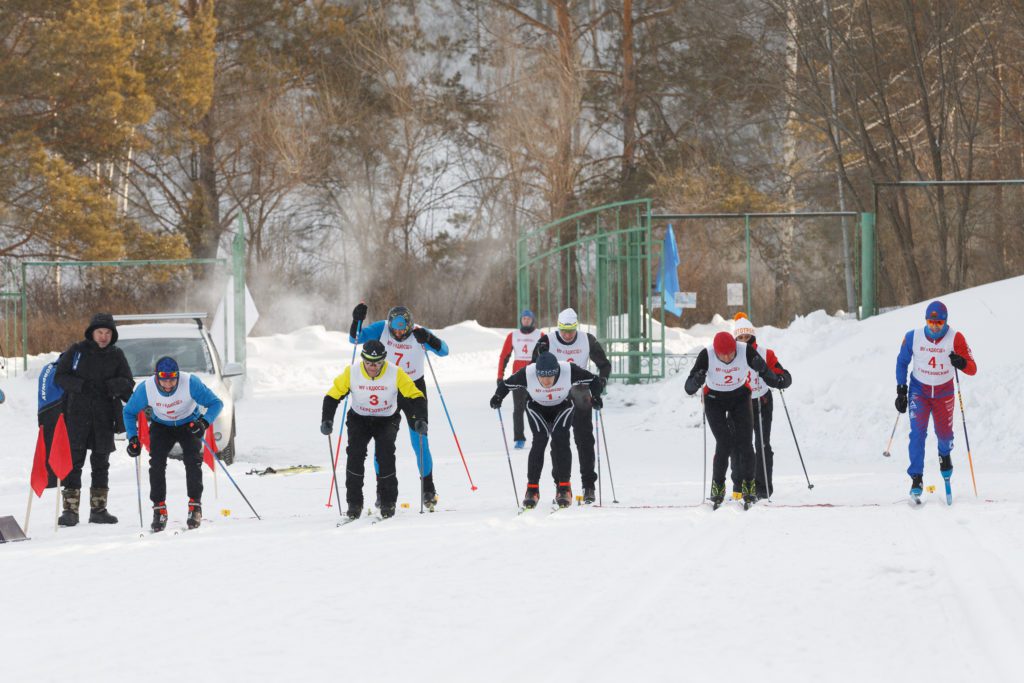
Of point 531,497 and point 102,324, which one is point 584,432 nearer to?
point 531,497

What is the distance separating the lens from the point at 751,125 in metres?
38.5

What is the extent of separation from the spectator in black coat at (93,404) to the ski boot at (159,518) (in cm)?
76

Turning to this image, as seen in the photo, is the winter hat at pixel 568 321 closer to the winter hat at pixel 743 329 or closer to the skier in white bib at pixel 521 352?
the winter hat at pixel 743 329

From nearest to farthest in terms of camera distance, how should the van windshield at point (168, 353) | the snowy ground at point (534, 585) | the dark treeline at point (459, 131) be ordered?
the snowy ground at point (534, 585)
the van windshield at point (168, 353)
the dark treeline at point (459, 131)

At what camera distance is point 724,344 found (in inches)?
388

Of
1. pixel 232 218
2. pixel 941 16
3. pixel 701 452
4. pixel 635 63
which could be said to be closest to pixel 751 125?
pixel 635 63

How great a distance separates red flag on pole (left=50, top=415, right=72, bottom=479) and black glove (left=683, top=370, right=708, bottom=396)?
4763mm

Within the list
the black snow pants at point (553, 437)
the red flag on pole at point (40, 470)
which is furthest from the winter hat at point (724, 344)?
the red flag on pole at point (40, 470)

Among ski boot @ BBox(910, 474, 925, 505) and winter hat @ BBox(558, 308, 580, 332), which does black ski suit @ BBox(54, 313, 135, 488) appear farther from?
ski boot @ BBox(910, 474, 925, 505)

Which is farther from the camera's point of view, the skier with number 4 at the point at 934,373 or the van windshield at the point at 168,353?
the van windshield at the point at 168,353

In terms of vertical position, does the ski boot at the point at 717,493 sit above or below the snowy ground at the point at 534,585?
above

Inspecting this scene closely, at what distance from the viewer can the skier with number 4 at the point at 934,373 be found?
1014 cm

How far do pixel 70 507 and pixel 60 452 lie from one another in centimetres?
46

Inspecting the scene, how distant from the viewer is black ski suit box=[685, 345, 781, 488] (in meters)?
9.93
